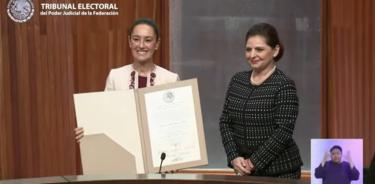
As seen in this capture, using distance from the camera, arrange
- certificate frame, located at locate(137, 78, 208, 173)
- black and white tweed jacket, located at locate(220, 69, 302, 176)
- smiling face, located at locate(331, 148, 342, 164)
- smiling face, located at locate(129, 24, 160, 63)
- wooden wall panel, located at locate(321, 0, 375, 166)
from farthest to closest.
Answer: wooden wall panel, located at locate(321, 0, 375, 166), smiling face, located at locate(129, 24, 160, 63), black and white tweed jacket, located at locate(220, 69, 302, 176), certificate frame, located at locate(137, 78, 208, 173), smiling face, located at locate(331, 148, 342, 164)

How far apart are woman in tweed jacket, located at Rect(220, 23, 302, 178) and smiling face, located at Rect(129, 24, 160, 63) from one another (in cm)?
49

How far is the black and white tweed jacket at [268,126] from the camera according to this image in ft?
8.87

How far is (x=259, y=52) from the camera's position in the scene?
276 centimetres

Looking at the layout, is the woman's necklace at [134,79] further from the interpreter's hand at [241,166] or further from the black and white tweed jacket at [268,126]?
the interpreter's hand at [241,166]

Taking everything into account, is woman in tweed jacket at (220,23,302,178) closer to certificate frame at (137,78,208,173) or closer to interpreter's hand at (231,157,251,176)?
interpreter's hand at (231,157,251,176)

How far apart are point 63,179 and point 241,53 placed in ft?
9.46

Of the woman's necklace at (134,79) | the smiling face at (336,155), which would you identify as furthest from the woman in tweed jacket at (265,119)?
the smiling face at (336,155)

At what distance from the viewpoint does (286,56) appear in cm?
493

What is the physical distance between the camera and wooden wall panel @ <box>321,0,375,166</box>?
4746 mm

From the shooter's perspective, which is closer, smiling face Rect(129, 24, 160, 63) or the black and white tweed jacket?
the black and white tweed jacket

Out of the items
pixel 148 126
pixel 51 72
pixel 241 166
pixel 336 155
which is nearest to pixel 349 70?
pixel 51 72

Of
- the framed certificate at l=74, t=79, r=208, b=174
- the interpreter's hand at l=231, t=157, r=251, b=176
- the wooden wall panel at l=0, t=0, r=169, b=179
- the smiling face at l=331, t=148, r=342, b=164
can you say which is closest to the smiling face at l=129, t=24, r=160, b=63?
the framed certificate at l=74, t=79, r=208, b=174

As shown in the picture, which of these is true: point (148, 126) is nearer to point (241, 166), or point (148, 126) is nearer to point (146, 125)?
point (146, 125)

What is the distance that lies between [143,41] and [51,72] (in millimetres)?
1995
